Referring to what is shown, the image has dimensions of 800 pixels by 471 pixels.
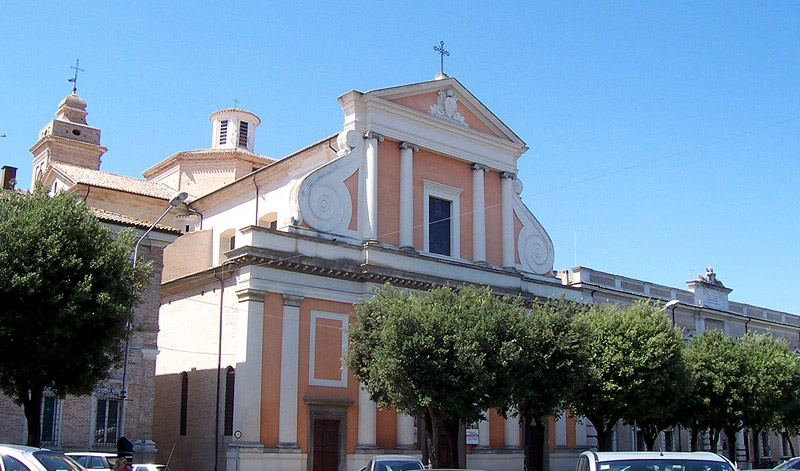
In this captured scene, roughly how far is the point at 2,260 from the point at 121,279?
9.11 ft

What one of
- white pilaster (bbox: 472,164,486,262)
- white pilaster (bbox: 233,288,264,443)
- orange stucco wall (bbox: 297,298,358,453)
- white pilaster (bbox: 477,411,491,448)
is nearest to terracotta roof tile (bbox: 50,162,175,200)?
white pilaster (bbox: 233,288,264,443)

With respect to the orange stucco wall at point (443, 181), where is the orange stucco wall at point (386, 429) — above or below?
below

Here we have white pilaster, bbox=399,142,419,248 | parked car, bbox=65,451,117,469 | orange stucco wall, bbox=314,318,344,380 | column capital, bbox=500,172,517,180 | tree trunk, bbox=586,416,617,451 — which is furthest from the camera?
column capital, bbox=500,172,517,180

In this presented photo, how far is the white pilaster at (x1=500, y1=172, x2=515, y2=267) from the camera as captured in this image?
37.2 metres

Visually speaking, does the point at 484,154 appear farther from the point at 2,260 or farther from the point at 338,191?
the point at 2,260

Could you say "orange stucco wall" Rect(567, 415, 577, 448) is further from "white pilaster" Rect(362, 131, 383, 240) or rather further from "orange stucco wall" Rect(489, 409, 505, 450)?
"white pilaster" Rect(362, 131, 383, 240)

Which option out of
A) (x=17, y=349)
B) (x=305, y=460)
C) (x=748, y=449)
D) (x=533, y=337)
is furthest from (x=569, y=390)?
(x=748, y=449)

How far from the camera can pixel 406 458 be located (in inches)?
942

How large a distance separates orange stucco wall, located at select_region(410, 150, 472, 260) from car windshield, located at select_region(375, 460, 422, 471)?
39.5 feet

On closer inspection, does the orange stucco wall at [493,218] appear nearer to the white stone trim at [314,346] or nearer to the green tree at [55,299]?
the white stone trim at [314,346]

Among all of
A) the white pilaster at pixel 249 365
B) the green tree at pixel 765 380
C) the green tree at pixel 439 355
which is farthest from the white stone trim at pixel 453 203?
the green tree at pixel 765 380

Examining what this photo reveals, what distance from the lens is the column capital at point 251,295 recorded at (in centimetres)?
2917

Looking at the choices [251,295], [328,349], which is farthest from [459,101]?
[251,295]

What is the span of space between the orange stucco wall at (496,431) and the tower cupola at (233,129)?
68.7 ft
